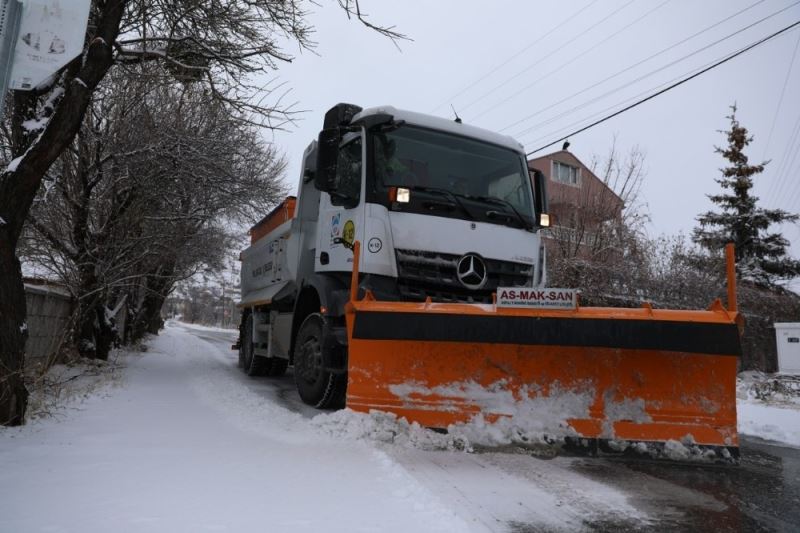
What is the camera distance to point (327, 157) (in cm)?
573

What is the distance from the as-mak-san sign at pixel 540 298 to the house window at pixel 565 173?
25.3 meters

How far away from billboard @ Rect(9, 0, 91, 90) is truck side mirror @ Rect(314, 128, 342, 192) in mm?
2762

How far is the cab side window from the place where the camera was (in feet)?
18.5

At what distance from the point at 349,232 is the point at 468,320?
178cm

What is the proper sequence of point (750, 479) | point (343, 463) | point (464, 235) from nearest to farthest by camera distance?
point (343, 463), point (750, 479), point (464, 235)

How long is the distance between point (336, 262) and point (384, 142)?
1375 millimetres

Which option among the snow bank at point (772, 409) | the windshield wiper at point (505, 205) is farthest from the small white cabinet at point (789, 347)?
the windshield wiper at point (505, 205)

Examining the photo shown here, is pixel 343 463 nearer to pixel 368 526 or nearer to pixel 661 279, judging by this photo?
pixel 368 526

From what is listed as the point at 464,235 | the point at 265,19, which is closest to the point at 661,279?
the point at 464,235

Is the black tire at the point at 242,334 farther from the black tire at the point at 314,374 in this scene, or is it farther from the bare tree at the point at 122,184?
the black tire at the point at 314,374

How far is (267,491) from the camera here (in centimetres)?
322

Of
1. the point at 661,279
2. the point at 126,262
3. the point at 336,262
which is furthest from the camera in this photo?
the point at 661,279

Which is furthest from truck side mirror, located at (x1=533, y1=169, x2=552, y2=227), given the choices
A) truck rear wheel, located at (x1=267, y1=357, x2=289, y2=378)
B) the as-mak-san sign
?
truck rear wheel, located at (x1=267, y1=357, x2=289, y2=378)

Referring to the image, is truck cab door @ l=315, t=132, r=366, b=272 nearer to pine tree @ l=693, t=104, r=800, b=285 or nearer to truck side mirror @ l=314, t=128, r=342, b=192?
truck side mirror @ l=314, t=128, r=342, b=192
